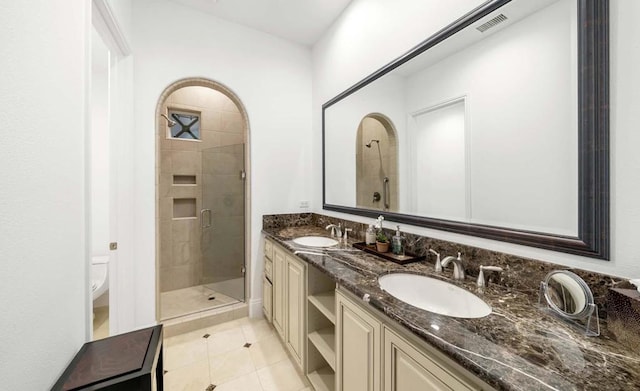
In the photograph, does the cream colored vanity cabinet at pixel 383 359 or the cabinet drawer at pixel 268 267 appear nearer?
the cream colored vanity cabinet at pixel 383 359

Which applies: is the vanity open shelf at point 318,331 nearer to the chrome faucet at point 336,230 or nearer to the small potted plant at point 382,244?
the small potted plant at point 382,244

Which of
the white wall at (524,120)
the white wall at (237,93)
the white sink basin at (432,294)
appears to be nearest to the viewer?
the white wall at (524,120)

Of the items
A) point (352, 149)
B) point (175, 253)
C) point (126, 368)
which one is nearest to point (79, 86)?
point (126, 368)

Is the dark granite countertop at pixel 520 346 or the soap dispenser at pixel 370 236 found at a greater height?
the soap dispenser at pixel 370 236

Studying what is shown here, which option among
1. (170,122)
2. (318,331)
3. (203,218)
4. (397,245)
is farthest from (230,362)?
(170,122)

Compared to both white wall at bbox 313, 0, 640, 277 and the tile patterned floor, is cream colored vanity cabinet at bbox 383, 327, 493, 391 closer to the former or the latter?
white wall at bbox 313, 0, 640, 277

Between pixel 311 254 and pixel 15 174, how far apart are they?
1.26 metres

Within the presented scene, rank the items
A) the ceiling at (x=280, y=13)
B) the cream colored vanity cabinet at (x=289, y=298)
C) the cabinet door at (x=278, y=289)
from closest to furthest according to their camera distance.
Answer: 1. the cream colored vanity cabinet at (x=289, y=298)
2. the cabinet door at (x=278, y=289)
3. the ceiling at (x=280, y=13)

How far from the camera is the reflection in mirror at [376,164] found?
1674 millimetres

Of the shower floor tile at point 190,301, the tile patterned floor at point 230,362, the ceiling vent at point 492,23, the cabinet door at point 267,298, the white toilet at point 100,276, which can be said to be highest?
the ceiling vent at point 492,23

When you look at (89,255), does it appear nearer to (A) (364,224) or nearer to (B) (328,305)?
(B) (328,305)

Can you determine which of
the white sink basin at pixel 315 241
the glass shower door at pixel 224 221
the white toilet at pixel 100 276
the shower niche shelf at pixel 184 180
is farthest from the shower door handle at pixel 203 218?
the white sink basin at pixel 315 241

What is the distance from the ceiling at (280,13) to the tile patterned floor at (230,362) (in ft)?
9.87

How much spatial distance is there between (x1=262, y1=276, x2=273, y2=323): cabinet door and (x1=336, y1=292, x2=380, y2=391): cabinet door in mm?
1097
